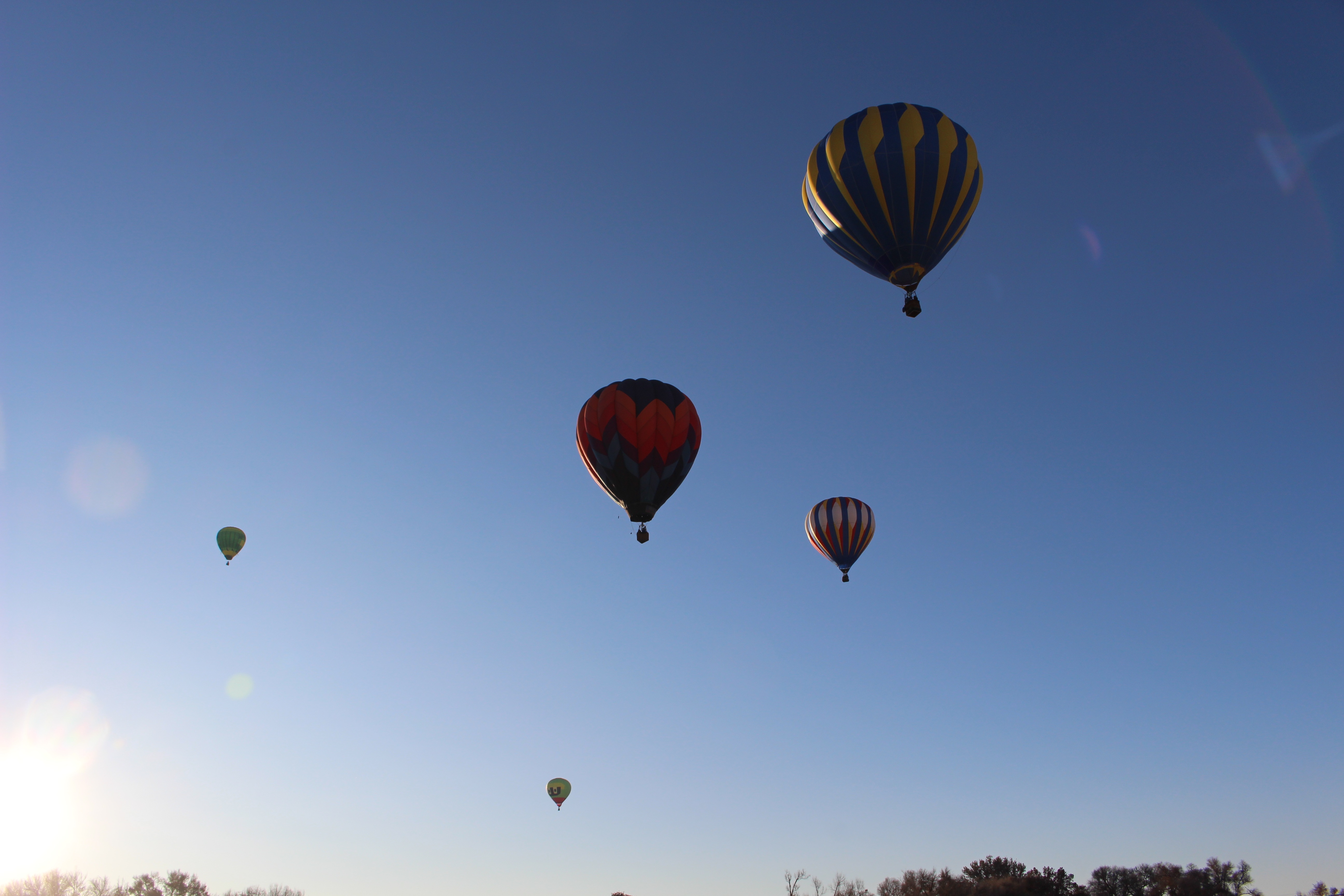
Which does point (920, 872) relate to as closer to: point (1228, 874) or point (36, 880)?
point (1228, 874)

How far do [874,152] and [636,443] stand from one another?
13710 millimetres

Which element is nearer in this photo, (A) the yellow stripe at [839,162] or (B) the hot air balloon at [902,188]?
(B) the hot air balloon at [902,188]

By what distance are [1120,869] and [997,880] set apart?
18.4 metres

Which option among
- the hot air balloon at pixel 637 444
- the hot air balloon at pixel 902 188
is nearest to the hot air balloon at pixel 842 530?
the hot air balloon at pixel 637 444

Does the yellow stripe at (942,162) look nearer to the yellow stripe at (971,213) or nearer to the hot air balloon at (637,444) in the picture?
the yellow stripe at (971,213)

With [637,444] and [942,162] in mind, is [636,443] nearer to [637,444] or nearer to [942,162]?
[637,444]

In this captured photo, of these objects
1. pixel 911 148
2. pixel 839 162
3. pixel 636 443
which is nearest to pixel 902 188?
pixel 911 148

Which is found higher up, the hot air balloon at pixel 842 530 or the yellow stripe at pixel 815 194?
the yellow stripe at pixel 815 194

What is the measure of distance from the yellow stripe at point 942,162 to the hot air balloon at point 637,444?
12.2m

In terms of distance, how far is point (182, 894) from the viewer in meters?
86.1

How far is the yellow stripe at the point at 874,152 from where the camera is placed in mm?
29250

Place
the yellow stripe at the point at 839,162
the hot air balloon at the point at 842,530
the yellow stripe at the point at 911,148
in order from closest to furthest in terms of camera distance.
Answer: the yellow stripe at the point at 911,148
the yellow stripe at the point at 839,162
the hot air balloon at the point at 842,530

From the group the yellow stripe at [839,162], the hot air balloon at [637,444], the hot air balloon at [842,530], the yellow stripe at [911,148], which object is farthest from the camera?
the hot air balloon at [842,530]

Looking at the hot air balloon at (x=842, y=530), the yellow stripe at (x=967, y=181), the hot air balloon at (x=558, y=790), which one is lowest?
the hot air balloon at (x=558, y=790)
